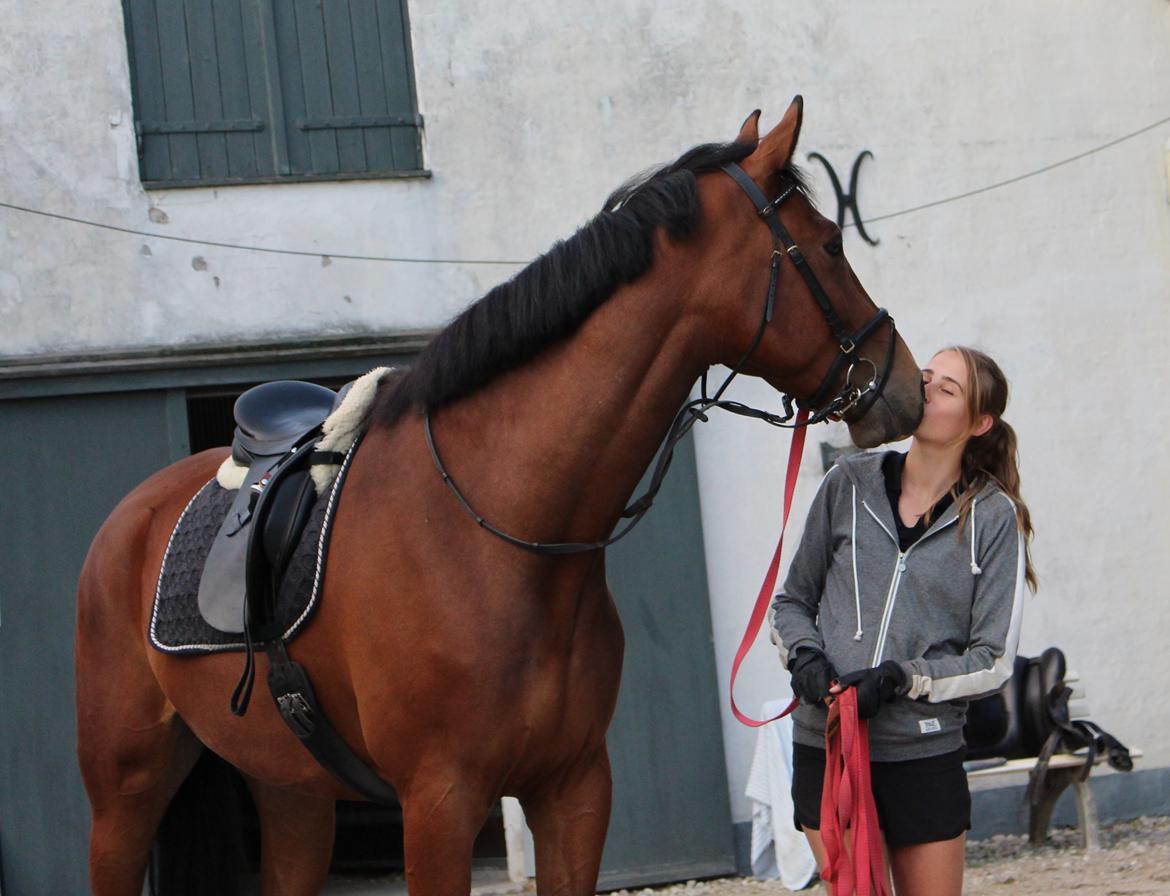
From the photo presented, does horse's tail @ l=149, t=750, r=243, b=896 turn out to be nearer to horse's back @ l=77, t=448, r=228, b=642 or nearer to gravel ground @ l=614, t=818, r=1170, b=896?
horse's back @ l=77, t=448, r=228, b=642

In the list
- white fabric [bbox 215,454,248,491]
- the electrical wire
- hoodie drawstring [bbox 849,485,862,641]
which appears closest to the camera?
hoodie drawstring [bbox 849,485,862,641]

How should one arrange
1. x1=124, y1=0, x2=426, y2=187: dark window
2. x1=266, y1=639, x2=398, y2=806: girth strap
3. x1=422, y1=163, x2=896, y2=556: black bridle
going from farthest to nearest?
x1=124, y1=0, x2=426, y2=187: dark window
x1=266, y1=639, x2=398, y2=806: girth strap
x1=422, y1=163, x2=896, y2=556: black bridle

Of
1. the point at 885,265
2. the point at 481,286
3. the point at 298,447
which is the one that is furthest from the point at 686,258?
the point at 885,265

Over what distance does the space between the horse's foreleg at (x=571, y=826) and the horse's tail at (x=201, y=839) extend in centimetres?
141

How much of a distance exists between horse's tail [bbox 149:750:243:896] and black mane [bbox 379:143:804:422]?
66.9 inches

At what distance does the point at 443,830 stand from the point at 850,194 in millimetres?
4632

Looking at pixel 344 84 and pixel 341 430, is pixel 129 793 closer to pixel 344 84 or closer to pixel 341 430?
pixel 341 430

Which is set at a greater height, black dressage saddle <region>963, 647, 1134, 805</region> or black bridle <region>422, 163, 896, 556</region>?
black bridle <region>422, 163, 896, 556</region>

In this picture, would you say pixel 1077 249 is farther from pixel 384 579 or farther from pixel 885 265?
pixel 384 579

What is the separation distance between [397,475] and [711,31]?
4.31 m

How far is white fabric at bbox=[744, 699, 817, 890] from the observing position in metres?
6.18

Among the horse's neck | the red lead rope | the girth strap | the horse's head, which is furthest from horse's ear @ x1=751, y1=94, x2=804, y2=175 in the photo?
the girth strap

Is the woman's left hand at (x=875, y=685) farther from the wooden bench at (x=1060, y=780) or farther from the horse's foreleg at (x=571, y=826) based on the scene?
the wooden bench at (x=1060, y=780)

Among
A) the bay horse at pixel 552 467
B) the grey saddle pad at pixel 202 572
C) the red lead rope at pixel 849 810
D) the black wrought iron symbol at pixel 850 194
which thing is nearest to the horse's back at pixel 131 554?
the grey saddle pad at pixel 202 572
